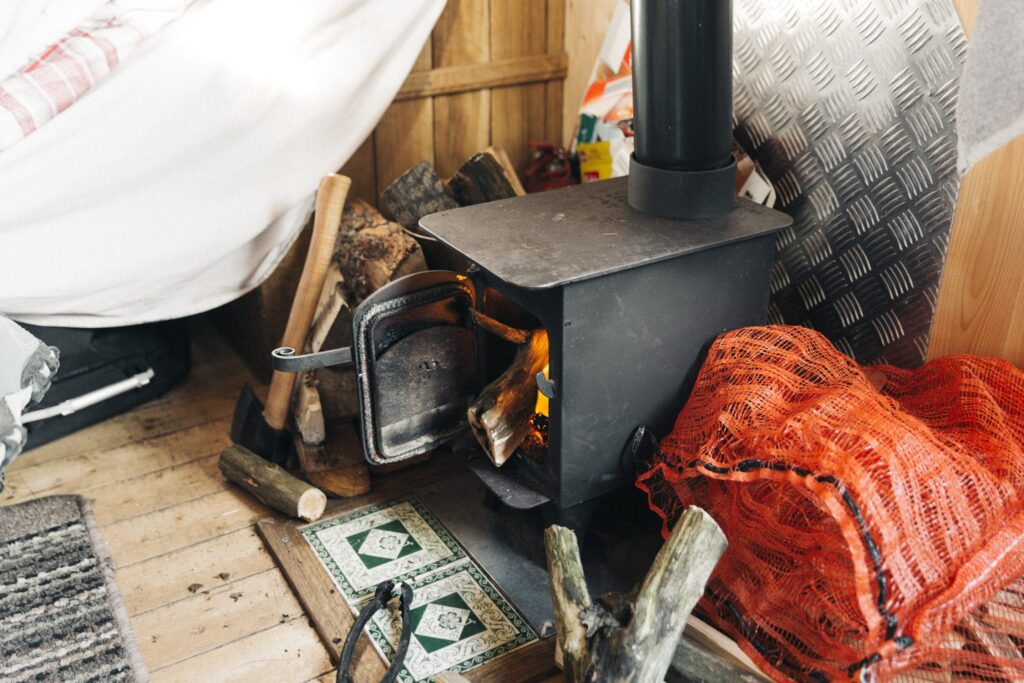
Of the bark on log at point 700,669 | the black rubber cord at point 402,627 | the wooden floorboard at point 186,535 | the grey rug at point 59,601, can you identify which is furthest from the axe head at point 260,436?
the bark on log at point 700,669

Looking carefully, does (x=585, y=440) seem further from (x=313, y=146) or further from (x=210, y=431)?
(x=210, y=431)

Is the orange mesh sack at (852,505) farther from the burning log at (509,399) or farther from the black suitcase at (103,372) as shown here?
the black suitcase at (103,372)

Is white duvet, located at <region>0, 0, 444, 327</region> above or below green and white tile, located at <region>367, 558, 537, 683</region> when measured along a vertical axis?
above

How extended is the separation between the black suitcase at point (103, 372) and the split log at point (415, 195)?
29.3 inches

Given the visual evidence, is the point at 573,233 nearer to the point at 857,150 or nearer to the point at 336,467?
the point at 857,150

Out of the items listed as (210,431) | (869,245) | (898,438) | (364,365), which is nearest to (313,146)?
(364,365)

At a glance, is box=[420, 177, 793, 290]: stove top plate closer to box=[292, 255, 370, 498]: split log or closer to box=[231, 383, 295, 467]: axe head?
box=[292, 255, 370, 498]: split log

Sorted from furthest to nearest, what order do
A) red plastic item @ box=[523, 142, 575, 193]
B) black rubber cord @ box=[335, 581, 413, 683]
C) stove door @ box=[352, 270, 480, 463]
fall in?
1. red plastic item @ box=[523, 142, 575, 193]
2. stove door @ box=[352, 270, 480, 463]
3. black rubber cord @ box=[335, 581, 413, 683]

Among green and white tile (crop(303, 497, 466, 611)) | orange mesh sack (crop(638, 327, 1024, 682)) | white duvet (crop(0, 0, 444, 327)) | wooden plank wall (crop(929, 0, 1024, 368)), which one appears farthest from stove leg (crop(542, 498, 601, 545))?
white duvet (crop(0, 0, 444, 327))

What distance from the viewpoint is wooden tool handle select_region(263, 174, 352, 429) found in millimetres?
2035

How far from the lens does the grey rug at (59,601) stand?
1642 mm

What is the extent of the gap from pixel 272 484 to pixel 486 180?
0.84 metres

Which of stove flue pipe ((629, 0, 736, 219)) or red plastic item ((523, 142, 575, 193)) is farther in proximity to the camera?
red plastic item ((523, 142, 575, 193))

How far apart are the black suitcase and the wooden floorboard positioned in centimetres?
4
